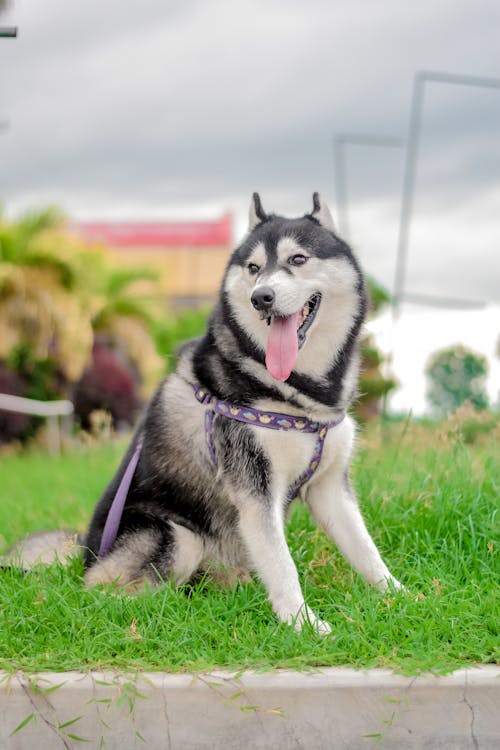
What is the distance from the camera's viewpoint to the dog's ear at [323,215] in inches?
158

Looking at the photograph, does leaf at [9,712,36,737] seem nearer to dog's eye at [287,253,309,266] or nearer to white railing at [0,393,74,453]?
dog's eye at [287,253,309,266]

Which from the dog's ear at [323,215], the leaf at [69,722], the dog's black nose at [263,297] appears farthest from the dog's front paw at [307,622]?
the dog's ear at [323,215]

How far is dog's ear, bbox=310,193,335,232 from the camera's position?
158 inches

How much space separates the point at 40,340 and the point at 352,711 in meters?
14.3

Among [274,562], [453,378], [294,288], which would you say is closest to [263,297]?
[294,288]

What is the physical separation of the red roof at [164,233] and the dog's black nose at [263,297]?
28042 millimetres

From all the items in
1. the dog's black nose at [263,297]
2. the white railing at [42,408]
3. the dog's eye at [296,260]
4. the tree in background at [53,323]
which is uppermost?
the dog's eye at [296,260]

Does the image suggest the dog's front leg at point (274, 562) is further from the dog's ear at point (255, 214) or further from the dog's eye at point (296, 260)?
the dog's ear at point (255, 214)

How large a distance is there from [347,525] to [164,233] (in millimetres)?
29173

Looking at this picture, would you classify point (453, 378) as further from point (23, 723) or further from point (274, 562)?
point (23, 723)

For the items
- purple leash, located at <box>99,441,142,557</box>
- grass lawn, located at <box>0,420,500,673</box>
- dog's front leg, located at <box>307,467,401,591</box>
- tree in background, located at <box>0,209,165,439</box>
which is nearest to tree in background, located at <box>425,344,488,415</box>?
grass lawn, located at <box>0,420,500,673</box>

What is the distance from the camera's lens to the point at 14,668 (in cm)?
352

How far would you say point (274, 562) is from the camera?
3652mm

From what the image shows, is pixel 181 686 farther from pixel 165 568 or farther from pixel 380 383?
pixel 380 383
